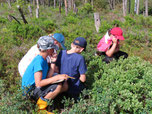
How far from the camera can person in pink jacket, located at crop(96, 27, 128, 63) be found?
331 centimetres

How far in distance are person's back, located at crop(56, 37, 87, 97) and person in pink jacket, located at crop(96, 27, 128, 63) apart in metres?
1.12

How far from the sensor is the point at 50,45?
7.42 ft

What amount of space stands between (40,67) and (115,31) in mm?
1988

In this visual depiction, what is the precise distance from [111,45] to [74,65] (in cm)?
145

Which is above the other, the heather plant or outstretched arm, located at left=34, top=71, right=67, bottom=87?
outstretched arm, located at left=34, top=71, right=67, bottom=87

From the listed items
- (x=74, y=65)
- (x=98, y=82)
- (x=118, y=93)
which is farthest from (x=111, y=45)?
(x=74, y=65)

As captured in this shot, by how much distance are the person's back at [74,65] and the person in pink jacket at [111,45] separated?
1.12m

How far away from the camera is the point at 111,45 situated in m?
3.52

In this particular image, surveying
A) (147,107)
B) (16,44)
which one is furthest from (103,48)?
(16,44)

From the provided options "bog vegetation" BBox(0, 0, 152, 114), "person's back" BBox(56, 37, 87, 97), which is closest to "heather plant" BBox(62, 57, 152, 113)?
"bog vegetation" BBox(0, 0, 152, 114)

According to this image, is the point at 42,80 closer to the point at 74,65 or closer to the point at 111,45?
the point at 74,65

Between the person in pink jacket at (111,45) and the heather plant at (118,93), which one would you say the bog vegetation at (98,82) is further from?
the person in pink jacket at (111,45)

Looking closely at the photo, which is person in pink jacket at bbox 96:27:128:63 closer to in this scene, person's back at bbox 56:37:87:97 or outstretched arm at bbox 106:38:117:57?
outstretched arm at bbox 106:38:117:57

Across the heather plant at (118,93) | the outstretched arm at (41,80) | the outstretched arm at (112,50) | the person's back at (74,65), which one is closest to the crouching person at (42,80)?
the outstretched arm at (41,80)
